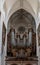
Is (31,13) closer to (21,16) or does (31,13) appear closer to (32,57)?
(21,16)

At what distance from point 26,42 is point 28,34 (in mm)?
926

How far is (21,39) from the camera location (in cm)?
2864

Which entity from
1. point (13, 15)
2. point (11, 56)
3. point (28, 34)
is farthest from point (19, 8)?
point (11, 56)

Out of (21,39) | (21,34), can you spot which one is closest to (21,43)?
(21,39)

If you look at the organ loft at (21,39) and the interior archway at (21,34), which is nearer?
the organ loft at (21,39)

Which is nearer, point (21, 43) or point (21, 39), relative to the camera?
point (21, 43)

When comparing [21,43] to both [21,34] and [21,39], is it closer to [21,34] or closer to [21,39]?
[21,39]

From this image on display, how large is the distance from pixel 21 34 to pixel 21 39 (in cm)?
59

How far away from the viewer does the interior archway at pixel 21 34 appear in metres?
27.8

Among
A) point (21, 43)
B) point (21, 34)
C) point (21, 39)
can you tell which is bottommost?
point (21, 43)

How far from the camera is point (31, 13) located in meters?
28.0

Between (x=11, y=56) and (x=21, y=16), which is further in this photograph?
(x=21, y=16)

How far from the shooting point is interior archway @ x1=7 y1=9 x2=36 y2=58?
27.8 metres

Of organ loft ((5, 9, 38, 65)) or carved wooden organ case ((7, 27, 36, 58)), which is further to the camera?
carved wooden organ case ((7, 27, 36, 58))
